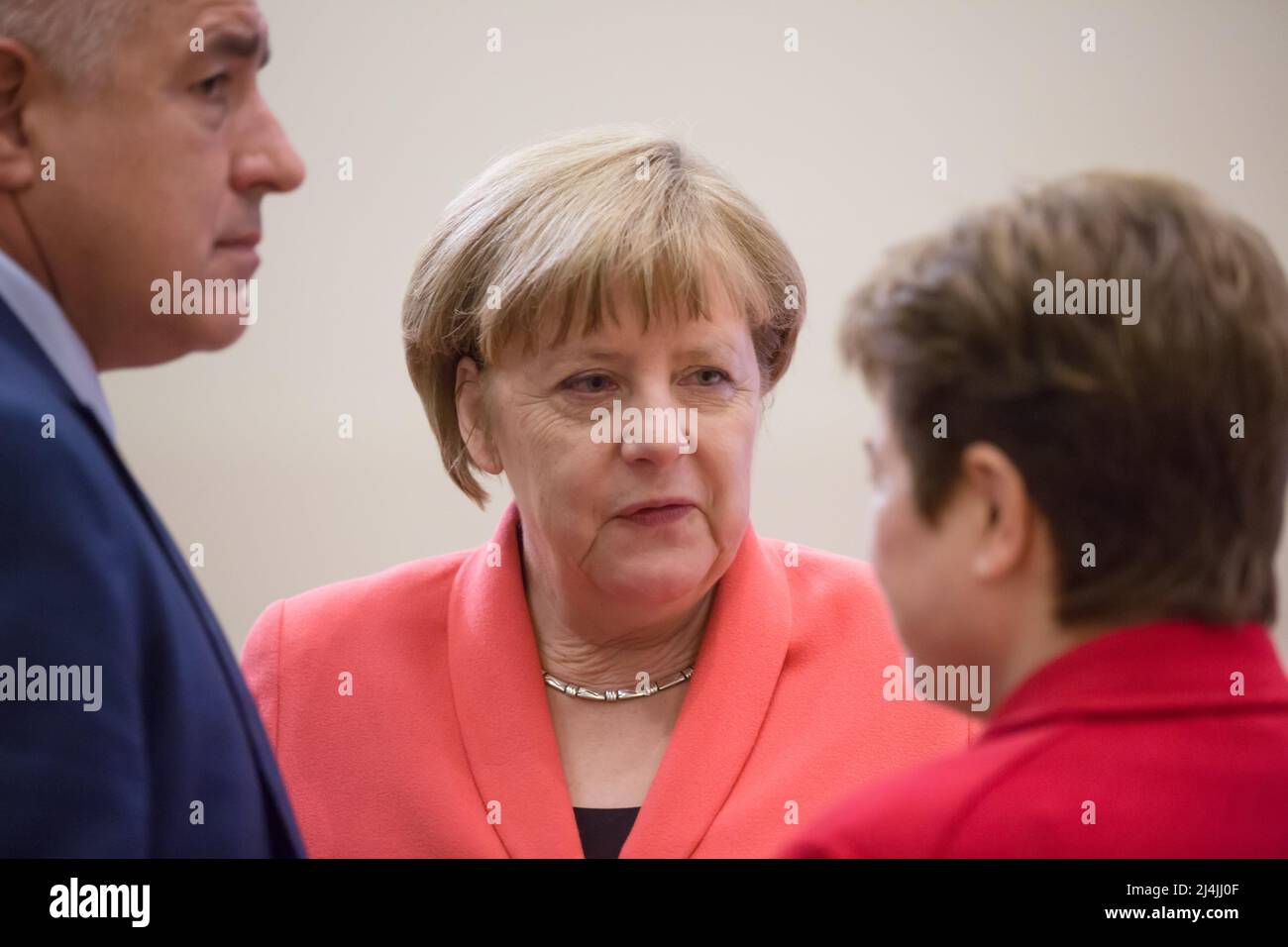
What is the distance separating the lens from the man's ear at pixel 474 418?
174 centimetres

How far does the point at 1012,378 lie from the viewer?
1.14 m

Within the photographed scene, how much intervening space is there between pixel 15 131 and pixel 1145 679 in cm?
110

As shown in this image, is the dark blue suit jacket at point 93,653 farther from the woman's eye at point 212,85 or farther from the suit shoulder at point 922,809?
the suit shoulder at point 922,809

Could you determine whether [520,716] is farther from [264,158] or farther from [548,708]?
[264,158]

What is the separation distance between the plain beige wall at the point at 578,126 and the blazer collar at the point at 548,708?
133mm

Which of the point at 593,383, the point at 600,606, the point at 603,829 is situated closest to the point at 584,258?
the point at 593,383

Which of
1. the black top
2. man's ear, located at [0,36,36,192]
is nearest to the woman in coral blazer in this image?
the black top

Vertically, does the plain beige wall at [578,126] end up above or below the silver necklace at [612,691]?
above

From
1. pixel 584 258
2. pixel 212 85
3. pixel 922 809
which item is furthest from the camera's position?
pixel 584 258

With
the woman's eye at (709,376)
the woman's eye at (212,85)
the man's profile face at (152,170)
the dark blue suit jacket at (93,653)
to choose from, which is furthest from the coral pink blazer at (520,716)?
the woman's eye at (212,85)

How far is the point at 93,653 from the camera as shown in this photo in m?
1.15

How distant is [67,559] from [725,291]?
80 cm

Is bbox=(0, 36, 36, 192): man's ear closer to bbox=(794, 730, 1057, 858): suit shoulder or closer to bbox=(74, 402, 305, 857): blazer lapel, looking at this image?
bbox=(74, 402, 305, 857): blazer lapel

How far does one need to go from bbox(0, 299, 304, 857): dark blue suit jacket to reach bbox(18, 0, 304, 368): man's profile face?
0.40ft
